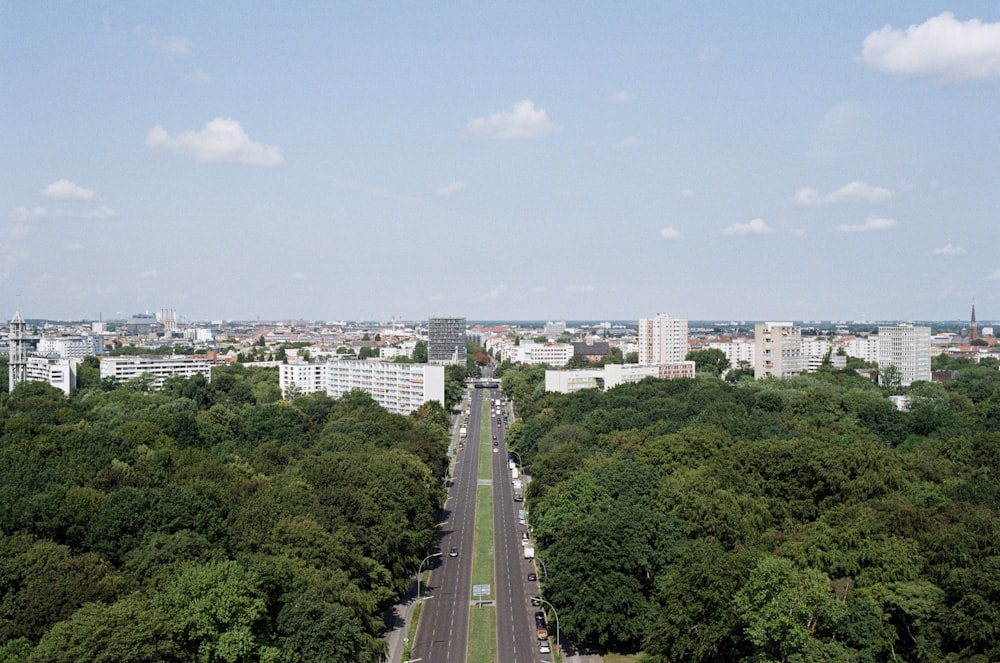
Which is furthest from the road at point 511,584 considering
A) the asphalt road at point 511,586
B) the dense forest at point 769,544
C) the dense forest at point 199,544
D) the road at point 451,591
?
the dense forest at point 199,544

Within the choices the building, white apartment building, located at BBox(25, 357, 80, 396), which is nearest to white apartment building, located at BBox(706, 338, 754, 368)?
the building

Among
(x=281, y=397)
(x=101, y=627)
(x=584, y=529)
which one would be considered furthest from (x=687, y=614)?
(x=281, y=397)

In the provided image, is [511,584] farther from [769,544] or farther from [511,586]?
[769,544]

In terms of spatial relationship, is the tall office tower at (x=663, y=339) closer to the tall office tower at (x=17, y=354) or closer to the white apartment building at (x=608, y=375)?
the white apartment building at (x=608, y=375)

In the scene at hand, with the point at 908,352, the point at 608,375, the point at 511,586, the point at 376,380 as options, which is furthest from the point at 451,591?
the point at 908,352

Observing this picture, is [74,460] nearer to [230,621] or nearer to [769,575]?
[230,621]
